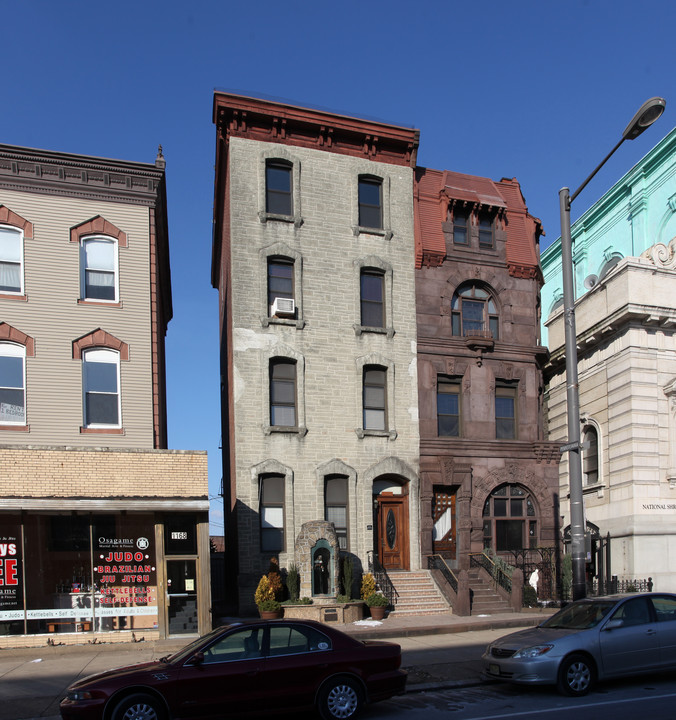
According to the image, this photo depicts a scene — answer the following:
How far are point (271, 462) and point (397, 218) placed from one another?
9314 millimetres

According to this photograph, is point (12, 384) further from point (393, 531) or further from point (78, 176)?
point (393, 531)

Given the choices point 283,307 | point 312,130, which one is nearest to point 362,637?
point 283,307

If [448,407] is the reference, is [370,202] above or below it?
above

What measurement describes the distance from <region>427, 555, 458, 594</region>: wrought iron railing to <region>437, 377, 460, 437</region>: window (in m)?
3.99

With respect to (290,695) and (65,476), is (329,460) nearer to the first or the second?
(65,476)

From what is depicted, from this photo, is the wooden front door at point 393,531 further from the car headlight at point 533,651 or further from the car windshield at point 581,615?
the car headlight at point 533,651

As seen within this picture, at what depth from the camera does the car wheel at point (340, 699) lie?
11039 mm

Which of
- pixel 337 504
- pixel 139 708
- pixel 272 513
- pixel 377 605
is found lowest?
pixel 377 605

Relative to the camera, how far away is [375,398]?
26.0m

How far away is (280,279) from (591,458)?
41.0 feet

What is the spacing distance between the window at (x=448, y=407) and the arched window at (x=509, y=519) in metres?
2.48

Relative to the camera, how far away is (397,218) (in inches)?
1071

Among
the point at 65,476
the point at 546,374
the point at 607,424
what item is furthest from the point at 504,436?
the point at 65,476

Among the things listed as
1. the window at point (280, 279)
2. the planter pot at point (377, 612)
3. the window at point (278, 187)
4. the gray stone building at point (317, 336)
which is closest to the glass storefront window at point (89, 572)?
the gray stone building at point (317, 336)
